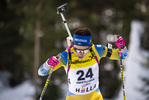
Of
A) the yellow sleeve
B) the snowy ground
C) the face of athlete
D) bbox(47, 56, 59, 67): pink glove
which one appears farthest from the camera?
the snowy ground

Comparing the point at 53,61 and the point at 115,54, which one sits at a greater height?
the point at 53,61

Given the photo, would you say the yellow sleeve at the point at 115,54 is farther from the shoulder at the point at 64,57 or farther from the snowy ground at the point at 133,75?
the snowy ground at the point at 133,75

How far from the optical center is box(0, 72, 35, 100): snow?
1331cm

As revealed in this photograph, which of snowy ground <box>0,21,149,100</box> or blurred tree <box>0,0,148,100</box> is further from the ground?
blurred tree <box>0,0,148,100</box>

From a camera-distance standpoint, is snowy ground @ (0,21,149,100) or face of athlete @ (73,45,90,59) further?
snowy ground @ (0,21,149,100)

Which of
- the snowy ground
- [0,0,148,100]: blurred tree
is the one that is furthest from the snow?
[0,0,148,100]: blurred tree

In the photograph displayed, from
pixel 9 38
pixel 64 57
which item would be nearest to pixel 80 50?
pixel 64 57

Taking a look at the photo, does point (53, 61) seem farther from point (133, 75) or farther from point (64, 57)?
point (133, 75)

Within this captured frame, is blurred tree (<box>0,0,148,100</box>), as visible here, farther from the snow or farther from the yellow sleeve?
the yellow sleeve

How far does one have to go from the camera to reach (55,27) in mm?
12375

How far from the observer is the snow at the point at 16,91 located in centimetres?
1331

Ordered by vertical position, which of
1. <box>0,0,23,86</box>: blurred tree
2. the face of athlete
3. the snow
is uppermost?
the face of athlete

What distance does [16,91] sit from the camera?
46.9 ft

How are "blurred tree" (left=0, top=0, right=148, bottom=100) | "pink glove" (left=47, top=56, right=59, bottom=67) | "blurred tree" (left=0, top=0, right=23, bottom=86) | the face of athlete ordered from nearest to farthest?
"pink glove" (left=47, top=56, right=59, bottom=67)
the face of athlete
"blurred tree" (left=0, top=0, right=148, bottom=100)
"blurred tree" (left=0, top=0, right=23, bottom=86)
